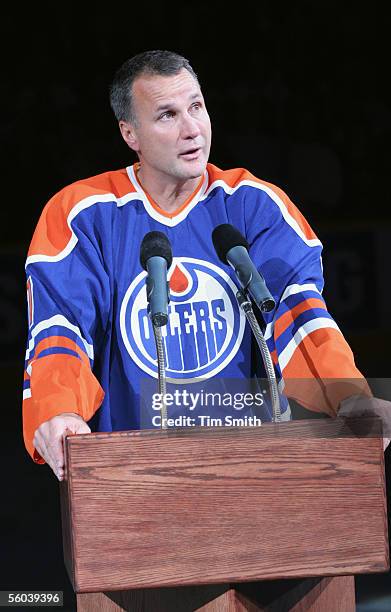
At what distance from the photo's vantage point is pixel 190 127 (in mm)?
2594

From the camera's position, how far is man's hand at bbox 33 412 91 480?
2.20 metres

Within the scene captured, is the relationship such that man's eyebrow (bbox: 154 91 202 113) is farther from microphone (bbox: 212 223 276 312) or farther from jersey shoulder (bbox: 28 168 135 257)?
microphone (bbox: 212 223 276 312)

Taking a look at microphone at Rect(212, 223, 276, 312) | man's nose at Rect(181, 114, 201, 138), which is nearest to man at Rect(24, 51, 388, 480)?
man's nose at Rect(181, 114, 201, 138)

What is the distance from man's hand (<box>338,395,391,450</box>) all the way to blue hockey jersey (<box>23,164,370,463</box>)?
17 cm

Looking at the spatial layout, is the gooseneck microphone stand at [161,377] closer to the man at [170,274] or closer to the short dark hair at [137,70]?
the man at [170,274]

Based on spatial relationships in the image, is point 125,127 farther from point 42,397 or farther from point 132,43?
point 132,43

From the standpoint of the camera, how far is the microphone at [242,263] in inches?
84.6

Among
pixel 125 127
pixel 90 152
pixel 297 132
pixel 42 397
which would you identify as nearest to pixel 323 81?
pixel 297 132

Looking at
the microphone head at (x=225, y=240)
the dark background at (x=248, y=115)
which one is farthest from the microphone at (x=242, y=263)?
the dark background at (x=248, y=115)

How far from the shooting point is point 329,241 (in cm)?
696

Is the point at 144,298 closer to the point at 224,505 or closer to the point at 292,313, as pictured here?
the point at 292,313

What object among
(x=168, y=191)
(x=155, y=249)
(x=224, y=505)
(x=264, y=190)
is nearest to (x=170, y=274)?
(x=168, y=191)

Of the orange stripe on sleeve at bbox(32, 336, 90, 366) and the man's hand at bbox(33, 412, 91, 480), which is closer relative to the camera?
the man's hand at bbox(33, 412, 91, 480)

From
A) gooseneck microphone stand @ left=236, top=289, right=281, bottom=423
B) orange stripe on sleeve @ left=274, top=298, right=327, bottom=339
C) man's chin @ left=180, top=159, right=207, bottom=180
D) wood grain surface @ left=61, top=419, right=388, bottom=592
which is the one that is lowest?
wood grain surface @ left=61, top=419, right=388, bottom=592
